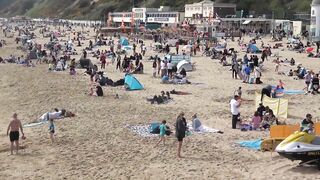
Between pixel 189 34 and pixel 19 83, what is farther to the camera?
pixel 189 34

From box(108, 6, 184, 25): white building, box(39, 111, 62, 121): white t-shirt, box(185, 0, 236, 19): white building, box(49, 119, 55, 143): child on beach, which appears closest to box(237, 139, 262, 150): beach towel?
box(49, 119, 55, 143): child on beach

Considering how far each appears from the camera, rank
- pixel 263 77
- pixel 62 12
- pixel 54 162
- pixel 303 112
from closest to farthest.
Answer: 1. pixel 54 162
2. pixel 303 112
3. pixel 263 77
4. pixel 62 12

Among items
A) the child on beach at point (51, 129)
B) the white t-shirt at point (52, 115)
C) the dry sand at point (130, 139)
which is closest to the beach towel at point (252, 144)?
the dry sand at point (130, 139)

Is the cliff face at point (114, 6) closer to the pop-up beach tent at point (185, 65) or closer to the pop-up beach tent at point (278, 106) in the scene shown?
the pop-up beach tent at point (185, 65)

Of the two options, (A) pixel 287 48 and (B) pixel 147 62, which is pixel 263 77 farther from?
(A) pixel 287 48

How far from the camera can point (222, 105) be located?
774 inches

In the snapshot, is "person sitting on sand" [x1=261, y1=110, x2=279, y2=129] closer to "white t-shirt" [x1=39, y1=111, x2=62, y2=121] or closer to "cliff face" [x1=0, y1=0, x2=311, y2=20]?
"white t-shirt" [x1=39, y1=111, x2=62, y2=121]

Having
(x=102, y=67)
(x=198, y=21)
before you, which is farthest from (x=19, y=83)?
(x=198, y=21)

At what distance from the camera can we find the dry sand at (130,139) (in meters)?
11.6

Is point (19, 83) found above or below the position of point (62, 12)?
below

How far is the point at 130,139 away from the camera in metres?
14.5

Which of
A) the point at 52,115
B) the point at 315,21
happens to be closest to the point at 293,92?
the point at 52,115

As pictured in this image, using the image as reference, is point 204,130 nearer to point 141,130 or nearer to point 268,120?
point 141,130

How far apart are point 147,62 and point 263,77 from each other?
11505 mm
